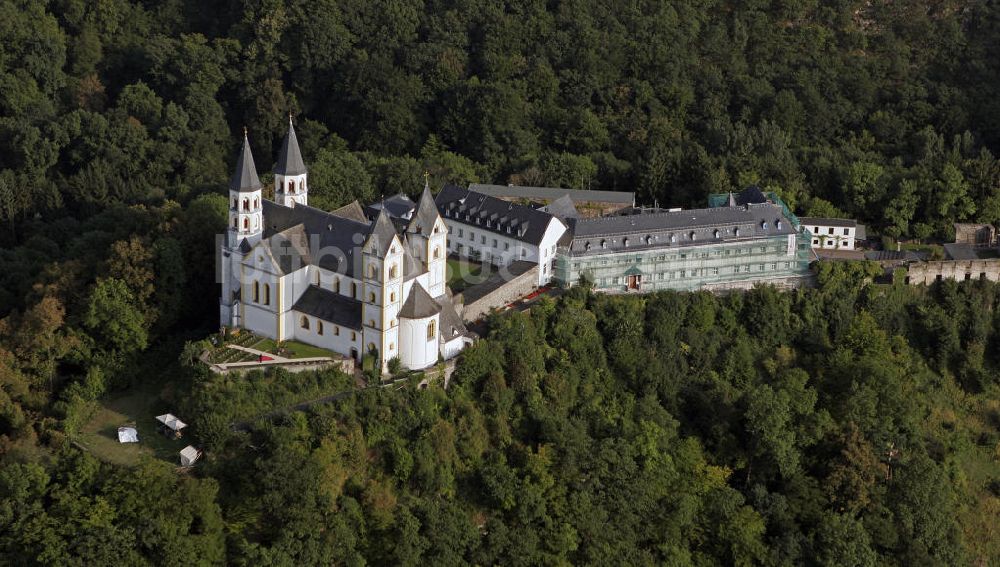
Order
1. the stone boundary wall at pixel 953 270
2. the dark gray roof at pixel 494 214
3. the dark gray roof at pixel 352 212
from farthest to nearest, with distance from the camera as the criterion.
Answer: the stone boundary wall at pixel 953 270
the dark gray roof at pixel 494 214
the dark gray roof at pixel 352 212

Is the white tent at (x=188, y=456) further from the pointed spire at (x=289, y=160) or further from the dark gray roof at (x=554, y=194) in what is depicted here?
the dark gray roof at (x=554, y=194)

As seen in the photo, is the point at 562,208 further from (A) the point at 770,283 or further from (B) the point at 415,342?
(B) the point at 415,342

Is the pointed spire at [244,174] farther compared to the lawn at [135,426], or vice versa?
the pointed spire at [244,174]

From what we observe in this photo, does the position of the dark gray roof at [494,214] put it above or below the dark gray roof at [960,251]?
above

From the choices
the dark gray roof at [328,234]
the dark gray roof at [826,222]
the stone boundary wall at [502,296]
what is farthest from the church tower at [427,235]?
the dark gray roof at [826,222]

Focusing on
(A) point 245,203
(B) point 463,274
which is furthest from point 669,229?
(A) point 245,203

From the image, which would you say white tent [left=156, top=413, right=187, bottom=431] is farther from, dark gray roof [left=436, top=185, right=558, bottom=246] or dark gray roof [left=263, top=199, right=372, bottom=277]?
dark gray roof [left=436, top=185, right=558, bottom=246]

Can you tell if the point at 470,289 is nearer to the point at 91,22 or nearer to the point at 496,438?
the point at 496,438
